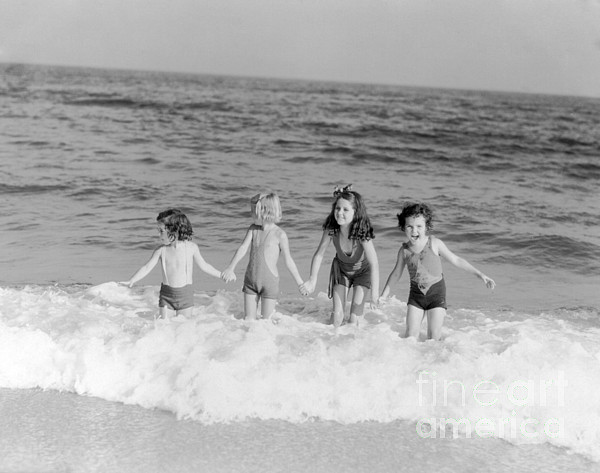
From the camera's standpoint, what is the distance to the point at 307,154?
55.0ft

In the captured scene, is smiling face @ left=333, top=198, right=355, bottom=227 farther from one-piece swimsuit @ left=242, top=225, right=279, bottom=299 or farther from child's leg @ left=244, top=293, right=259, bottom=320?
child's leg @ left=244, top=293, right=259, bottom=320

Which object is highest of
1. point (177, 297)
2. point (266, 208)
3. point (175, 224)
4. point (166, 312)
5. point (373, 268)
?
point (266, 208)

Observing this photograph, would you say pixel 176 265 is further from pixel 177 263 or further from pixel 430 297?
pixel 430 297

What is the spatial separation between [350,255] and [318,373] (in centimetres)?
167

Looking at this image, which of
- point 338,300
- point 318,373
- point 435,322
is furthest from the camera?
point 338,300

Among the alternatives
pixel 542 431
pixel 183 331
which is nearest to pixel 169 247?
pixel 183 331

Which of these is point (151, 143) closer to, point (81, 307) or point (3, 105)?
point (3, 105)

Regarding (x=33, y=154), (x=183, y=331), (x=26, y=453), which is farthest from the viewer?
(x=33, y=154)

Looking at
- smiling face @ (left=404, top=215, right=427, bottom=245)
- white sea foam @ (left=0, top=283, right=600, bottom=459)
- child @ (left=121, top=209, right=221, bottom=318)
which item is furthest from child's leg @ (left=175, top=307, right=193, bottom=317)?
smiling face @ (left=404, top=215, right=427, bottom=245)

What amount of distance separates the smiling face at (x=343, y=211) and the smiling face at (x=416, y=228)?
48cm

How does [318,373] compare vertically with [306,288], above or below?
below

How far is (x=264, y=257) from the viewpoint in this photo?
5.40 metres

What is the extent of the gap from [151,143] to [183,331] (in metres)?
13.3

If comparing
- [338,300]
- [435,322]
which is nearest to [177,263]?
[338,300]
